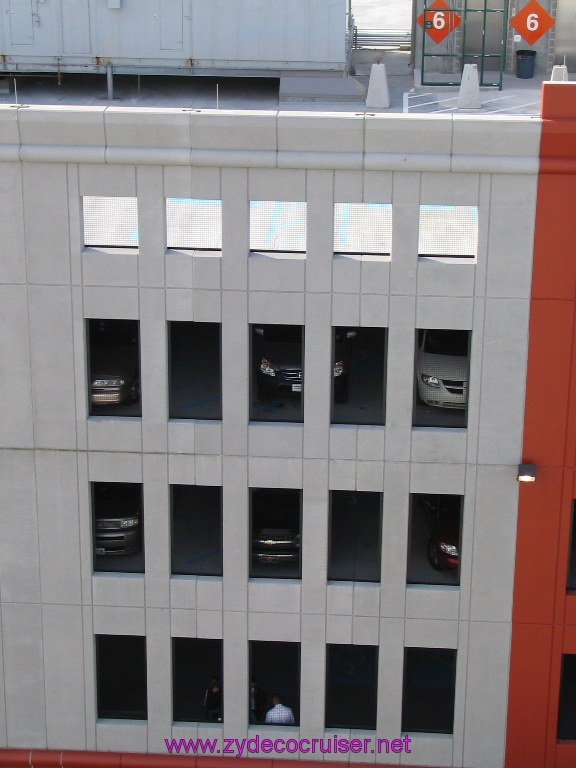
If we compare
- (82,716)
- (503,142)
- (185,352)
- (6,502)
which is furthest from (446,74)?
(82,716)

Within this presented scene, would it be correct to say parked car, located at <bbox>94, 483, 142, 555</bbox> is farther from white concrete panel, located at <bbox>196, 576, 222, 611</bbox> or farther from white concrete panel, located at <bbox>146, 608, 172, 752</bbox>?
white concrete panel, located at <bbox>196, 576, 222, 611</bbox>

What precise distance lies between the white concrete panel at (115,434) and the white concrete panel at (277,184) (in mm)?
5471

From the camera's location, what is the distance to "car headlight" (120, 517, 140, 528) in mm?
26891

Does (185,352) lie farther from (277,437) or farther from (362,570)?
(362,570)

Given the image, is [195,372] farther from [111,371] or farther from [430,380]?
[430,380]

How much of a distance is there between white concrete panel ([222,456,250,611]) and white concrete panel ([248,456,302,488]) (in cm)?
17

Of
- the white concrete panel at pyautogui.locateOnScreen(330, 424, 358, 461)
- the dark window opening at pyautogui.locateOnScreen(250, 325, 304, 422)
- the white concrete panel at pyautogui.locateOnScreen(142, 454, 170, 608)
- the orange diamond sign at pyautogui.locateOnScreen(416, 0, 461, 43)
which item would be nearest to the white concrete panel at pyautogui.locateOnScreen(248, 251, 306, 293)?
the dark window opening at pyautogui.locateOnScreen(250, 325, 304, 422)

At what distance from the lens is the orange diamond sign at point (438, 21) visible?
29.9m

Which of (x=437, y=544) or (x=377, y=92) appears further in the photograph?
(x=377, y=92)

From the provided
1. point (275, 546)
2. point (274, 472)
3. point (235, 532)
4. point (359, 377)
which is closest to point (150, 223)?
point (359, 377)

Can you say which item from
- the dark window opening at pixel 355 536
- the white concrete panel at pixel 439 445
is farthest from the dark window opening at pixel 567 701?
the white concrete panel at pixel 439 445

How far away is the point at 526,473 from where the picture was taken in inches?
983

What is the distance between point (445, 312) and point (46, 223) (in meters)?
8.19

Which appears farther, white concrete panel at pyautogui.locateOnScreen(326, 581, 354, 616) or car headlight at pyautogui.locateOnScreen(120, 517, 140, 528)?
car headlight at pyautogui.locateOnScreen(120, 517, 140, 528)
